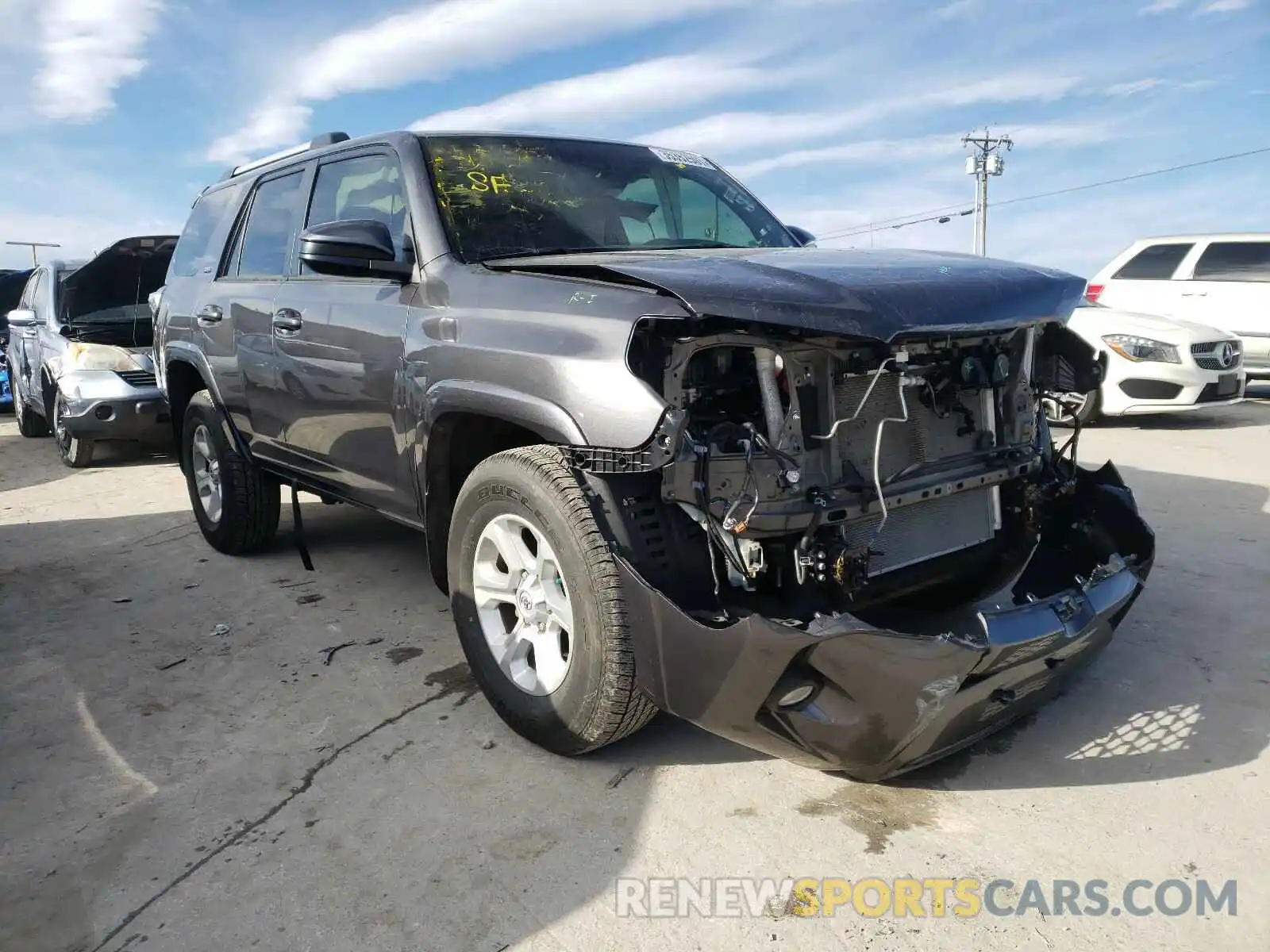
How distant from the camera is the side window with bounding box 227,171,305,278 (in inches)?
169

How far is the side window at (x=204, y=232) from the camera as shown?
497 centimetres

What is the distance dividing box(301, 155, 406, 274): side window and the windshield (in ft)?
0.59

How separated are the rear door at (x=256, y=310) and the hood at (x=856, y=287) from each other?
1664 mm

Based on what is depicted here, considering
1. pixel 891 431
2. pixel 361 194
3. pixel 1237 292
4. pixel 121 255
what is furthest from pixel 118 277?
pixel 1237 292

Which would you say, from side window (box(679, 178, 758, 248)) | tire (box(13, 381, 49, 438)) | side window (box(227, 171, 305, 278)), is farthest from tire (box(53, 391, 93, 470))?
side window (box(679, 178, 758, 248))

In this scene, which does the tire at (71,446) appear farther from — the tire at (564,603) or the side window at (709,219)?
the tire at (564,603)

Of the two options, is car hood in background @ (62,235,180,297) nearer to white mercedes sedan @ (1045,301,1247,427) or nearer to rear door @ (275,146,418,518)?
rear door @ (275,146,418,518)

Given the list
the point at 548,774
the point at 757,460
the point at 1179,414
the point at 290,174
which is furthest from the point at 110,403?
the point at 1179,414

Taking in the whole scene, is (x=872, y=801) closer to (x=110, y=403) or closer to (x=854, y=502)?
(x=854, y=502)

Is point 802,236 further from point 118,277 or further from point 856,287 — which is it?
point 118,277

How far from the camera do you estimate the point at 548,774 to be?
2805mm

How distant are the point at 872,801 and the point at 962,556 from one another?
0.83 meters

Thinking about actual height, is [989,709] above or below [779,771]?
above

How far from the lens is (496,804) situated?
2.66m
